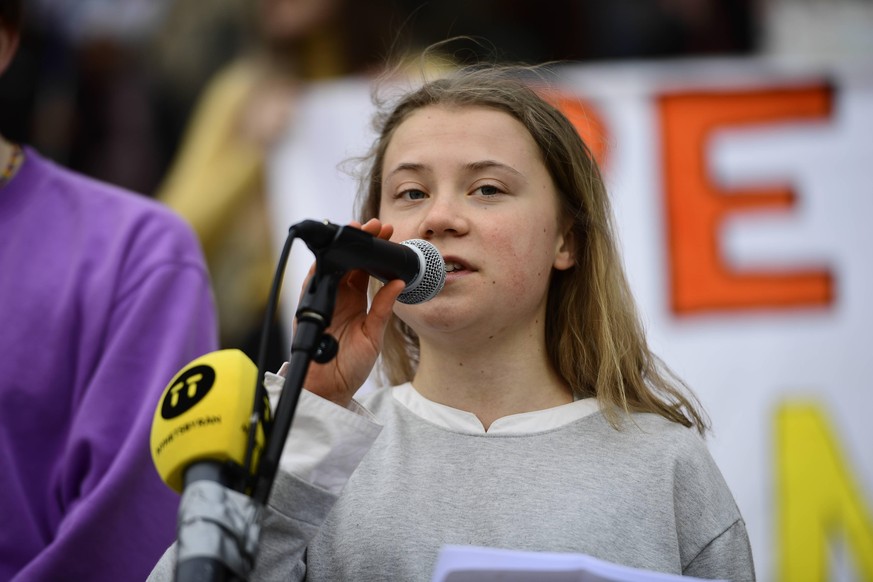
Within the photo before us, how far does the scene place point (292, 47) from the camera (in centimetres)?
414

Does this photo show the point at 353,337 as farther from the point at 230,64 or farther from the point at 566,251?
the point at 230,64

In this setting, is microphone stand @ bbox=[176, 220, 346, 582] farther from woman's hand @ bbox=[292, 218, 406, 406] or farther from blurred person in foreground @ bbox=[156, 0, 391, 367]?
blurred person in foreground @ bbox=[156, 0, 391, 367]

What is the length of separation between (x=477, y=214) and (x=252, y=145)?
222 cm

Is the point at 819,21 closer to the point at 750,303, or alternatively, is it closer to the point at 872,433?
the point at 750,303

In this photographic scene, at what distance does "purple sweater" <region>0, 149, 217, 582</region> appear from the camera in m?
2.16

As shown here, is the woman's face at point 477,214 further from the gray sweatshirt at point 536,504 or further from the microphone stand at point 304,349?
the microphone stand at point 304,349

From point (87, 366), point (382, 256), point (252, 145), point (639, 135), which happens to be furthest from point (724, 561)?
point (252, 145)

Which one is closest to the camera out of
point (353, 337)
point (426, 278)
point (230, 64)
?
point (426, 278)

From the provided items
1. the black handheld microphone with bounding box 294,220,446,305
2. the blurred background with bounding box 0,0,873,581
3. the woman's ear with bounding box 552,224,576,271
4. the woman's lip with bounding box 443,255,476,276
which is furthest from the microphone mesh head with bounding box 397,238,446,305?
the blurred background with bounding box 0,0,873,581

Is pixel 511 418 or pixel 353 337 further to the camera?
pixel 511 418

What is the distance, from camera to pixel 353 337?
191 cm

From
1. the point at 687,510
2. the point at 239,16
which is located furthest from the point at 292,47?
the point at 687,510

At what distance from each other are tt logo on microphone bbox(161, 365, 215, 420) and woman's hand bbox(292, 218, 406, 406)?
0.27 m

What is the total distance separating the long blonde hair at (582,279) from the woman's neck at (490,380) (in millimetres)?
93
